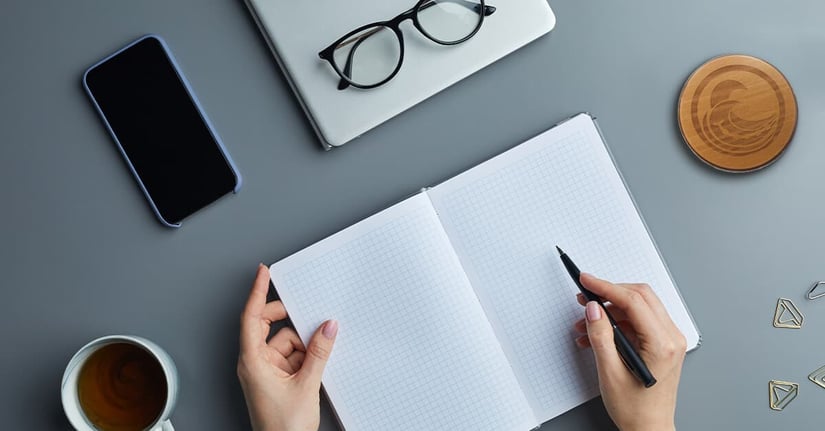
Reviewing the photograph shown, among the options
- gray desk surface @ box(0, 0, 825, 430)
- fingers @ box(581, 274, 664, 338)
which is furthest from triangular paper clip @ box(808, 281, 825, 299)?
fingers @ box(581, 274, 664, 338)

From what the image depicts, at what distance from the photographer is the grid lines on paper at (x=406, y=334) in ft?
3.08

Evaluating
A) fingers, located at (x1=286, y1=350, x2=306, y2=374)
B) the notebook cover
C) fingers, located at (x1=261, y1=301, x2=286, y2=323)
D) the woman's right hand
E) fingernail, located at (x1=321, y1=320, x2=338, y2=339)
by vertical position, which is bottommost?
the woman's right hand

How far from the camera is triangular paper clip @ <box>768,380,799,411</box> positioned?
98cm

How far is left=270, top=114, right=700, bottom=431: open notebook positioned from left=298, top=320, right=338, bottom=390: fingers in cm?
3

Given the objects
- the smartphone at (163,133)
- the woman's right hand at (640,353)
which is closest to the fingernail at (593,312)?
the woman's right hand at (640,353)

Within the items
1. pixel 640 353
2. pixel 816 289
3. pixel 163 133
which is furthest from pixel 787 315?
pixel 163 133

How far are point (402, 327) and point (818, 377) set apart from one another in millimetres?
579

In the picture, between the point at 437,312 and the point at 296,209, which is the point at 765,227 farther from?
the point at 296,209

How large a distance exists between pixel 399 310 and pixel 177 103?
1.35 ft

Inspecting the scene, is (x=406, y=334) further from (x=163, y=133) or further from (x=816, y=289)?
(x=816, y=289)

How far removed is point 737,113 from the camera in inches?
37.3

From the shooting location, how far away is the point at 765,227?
0.98m

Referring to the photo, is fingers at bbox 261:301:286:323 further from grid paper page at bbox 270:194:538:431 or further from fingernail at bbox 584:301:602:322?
fingernail at bbox 584:301:602:322

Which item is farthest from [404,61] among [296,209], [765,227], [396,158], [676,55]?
[765,227]
